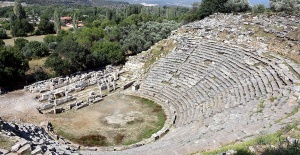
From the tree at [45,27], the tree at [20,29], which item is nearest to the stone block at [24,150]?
the tree at [20,29]

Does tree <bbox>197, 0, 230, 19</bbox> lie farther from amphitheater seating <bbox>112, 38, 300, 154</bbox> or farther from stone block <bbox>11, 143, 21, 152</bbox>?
stone block <bbox>11, 143, 21, 152</bbox>

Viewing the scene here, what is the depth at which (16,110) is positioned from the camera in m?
26.6

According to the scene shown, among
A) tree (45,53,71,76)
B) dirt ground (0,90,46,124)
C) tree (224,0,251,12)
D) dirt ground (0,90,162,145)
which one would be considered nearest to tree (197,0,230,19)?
tree (224,0,251,12)

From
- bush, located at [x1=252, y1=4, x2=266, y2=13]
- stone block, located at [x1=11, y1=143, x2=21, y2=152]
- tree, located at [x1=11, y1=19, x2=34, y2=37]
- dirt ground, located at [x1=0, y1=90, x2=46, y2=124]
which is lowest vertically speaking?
dirt ground, located at [x1=0, y1=90, x2=46, y2=124]

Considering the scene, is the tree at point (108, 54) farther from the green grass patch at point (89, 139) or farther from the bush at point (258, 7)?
the bush at point (258, 7)

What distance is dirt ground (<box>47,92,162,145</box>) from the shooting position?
2292cm

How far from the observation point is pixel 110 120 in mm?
24953

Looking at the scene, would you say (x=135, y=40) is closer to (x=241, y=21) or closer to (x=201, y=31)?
(x=201, y=31)

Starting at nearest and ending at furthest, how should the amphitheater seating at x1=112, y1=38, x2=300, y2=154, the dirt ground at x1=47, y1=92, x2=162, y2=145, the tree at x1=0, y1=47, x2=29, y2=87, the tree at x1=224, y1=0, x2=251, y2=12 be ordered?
the amphitheater seating at x1=112, y1=38, x2=300, y2=154 → the dirt ground at x1=47, y1=92, x2=162, y2=145 → the tree at x1=0, y1=47, x2=29, y2=87 → the tree at x1=224, y1=0, x2=251, y2=12

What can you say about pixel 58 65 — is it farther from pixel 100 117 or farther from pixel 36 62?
pixel 100 117

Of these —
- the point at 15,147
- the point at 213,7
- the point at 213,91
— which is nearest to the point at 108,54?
the point at 213,7

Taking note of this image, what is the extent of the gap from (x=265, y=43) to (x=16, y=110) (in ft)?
79.4

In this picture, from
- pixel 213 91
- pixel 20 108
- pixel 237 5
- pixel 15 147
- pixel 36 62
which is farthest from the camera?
pixel 237 5

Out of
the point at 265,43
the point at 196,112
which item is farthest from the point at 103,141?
the point at 265,43
